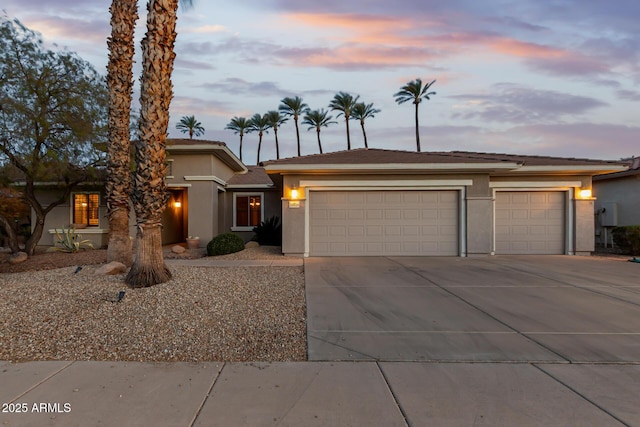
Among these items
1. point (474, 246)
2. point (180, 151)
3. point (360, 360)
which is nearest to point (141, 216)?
point (360, 360)

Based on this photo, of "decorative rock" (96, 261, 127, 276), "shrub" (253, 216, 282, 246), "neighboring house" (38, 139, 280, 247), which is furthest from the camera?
"shrub" (253, 216, 282, 246)

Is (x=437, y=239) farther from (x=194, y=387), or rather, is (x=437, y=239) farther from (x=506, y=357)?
(x=194, y=387)

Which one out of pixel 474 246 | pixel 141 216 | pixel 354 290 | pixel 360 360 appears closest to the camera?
pixel 360 360

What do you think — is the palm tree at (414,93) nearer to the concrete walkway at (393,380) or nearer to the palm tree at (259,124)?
the palm tree at (259,124)

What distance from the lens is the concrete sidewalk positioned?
3.19 m

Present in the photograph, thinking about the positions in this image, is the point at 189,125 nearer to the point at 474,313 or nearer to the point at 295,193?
the point at 295,193

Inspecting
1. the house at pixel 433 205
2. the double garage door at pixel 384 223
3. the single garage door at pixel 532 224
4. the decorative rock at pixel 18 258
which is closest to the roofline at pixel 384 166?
the house at pixel 433 205

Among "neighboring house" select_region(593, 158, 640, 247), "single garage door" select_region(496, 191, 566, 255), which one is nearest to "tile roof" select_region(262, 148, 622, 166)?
"single garage door" select_region(496, 191, 566, 255)

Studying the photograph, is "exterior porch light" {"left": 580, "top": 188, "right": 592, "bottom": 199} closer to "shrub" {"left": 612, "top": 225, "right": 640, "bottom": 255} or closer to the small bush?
"shrub" {"left": 612, "top": 225, "right": 640, "bottom": 255}

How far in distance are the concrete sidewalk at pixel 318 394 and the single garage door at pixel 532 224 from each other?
1040 cm

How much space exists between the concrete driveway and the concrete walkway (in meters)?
0.03

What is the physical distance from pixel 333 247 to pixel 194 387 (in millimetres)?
9828

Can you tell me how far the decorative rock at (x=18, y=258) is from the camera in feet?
40.0

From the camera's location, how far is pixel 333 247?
13.4 m
